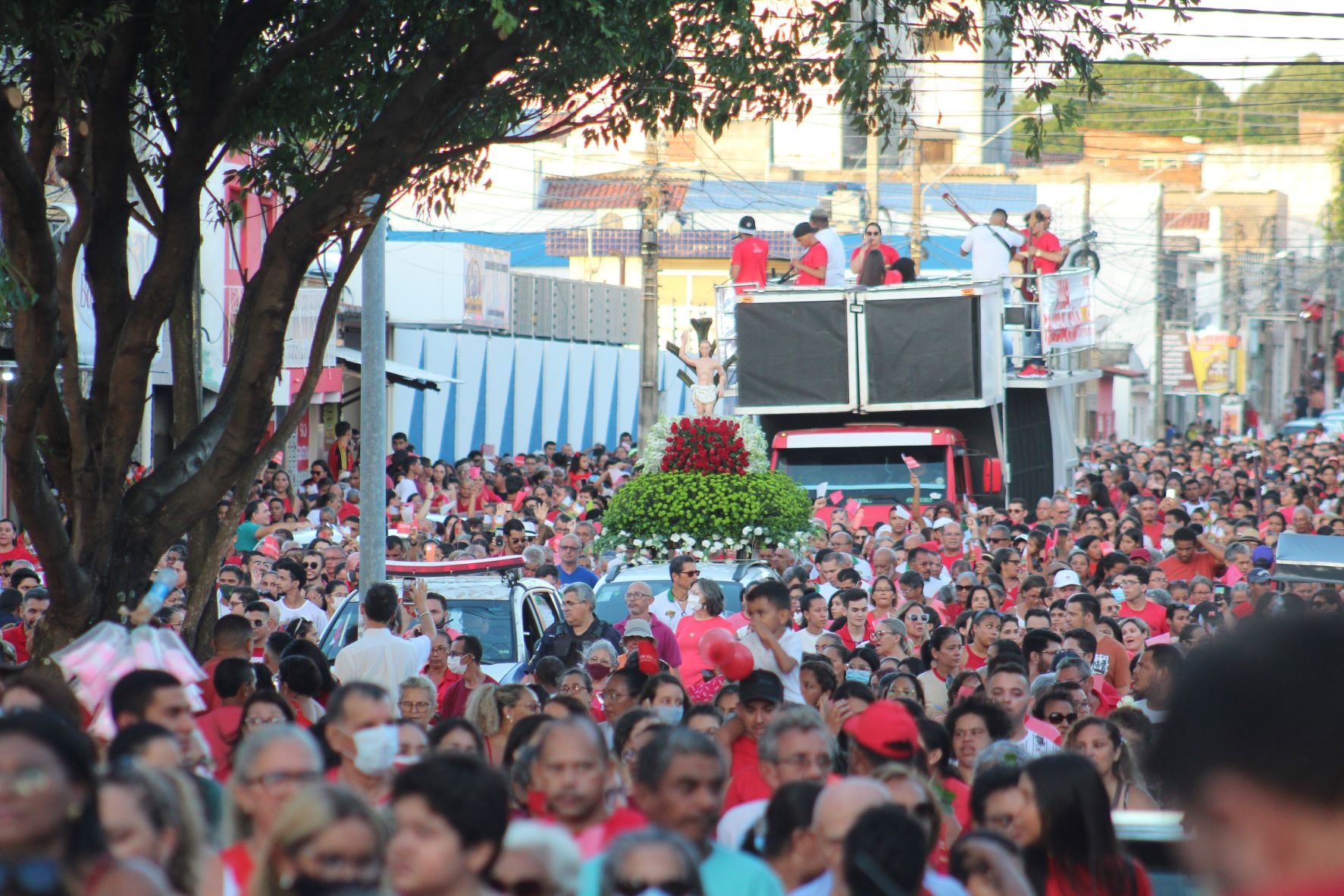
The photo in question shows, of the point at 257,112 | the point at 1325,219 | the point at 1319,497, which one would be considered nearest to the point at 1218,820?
the point at 257,112

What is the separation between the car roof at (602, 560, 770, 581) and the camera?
1450cm

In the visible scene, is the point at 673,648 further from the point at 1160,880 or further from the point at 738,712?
the point at 1160,880

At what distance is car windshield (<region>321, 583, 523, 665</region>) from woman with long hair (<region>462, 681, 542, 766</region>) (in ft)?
13.2

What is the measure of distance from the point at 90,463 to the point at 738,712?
114 inches

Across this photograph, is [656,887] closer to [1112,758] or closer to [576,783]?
[576,783]

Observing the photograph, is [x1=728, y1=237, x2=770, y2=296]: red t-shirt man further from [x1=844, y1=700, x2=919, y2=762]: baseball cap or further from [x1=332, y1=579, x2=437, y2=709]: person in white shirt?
[x1=844, y1=700, x2=919, y2=762]: baseball cap

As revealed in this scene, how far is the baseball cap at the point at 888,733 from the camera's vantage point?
605 centimetres

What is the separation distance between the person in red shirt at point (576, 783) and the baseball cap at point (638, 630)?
555 centimetres

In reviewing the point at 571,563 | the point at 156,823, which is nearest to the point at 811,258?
the point at 571,563

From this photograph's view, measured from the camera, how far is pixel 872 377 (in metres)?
20.7

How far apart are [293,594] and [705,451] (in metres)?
4.28

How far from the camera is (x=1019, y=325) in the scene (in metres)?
23.1

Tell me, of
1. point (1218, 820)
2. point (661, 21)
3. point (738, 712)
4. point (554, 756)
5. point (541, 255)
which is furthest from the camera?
point (541, 255)

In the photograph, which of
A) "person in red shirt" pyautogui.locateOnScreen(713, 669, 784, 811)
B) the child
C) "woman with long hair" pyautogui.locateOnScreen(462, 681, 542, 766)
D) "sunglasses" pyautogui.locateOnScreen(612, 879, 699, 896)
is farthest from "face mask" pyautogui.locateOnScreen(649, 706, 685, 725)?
"sunglasses" pyautogui.locateOnScreen(612, 879, 699, 896)
